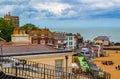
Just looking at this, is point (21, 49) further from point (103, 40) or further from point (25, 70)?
point (103, 40)

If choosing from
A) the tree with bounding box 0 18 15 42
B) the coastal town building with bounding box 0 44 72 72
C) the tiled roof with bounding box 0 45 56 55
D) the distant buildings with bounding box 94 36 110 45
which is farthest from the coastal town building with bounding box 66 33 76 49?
the coastal town building with bounding box 0 44 72 72

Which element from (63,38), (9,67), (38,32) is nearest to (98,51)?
(63,38)

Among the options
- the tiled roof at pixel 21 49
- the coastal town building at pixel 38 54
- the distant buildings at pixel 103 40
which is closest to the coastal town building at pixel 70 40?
the distant buildings at pixel 103 40

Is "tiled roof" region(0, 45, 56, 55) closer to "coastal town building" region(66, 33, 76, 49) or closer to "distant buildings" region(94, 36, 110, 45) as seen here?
"coastal town building" region(66, 33, 76, 49)

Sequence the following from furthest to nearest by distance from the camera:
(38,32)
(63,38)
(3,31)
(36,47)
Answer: (63,38)
(38,32)
(3,31)
(36,47)

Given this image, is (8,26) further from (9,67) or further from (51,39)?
(9,67)

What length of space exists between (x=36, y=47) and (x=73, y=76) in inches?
121

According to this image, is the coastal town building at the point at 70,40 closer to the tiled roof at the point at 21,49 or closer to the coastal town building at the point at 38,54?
the tiled roof at the point at 21,49

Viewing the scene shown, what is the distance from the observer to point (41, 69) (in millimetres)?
17797

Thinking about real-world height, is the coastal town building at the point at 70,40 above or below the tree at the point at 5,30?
below

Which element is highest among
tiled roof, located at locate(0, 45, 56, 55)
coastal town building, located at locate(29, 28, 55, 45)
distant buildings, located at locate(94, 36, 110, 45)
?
tiled roof, located at locate(0, 45, 56, 55)

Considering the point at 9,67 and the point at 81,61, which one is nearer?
the point at 9,67

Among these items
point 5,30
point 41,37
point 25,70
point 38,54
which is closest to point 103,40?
point 41,37

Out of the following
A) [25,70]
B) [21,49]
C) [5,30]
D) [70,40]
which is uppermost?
[5,30]
